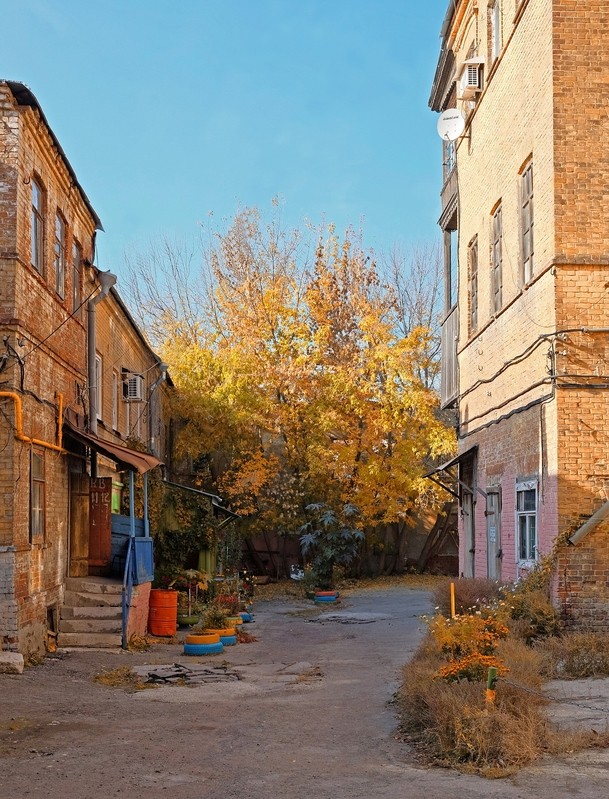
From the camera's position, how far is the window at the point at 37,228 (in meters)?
13.8

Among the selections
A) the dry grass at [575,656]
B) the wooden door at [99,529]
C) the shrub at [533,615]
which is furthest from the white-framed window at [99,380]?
the dry grass at [575,656]

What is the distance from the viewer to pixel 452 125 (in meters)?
18.8

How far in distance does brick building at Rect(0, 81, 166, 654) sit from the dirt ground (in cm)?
125

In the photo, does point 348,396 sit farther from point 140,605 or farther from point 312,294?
point 140,605

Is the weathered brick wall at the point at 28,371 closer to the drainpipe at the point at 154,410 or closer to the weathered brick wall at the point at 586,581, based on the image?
the weathered brick wall at the point at 586,581

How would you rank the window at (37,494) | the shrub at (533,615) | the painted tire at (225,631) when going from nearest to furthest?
1. the shrub at (533,615)
2. the window at (37,494)
3. the painted tire at (225,631)

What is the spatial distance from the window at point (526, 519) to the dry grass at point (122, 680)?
5709mm

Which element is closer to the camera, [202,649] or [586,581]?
[586,581]

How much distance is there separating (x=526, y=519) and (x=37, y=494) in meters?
7.11

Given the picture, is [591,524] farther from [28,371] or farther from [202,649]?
[28,371]

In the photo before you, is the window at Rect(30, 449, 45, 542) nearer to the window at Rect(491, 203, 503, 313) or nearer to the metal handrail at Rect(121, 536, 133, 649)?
the metal handrail at Rect(121, 536, 133, 649)

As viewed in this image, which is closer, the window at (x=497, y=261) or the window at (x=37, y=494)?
the window at (x=37, y=494)

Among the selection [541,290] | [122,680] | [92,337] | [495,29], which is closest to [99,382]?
[92,337]

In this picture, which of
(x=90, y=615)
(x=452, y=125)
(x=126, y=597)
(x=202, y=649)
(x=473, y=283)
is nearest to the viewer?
(x=202, y=649)
